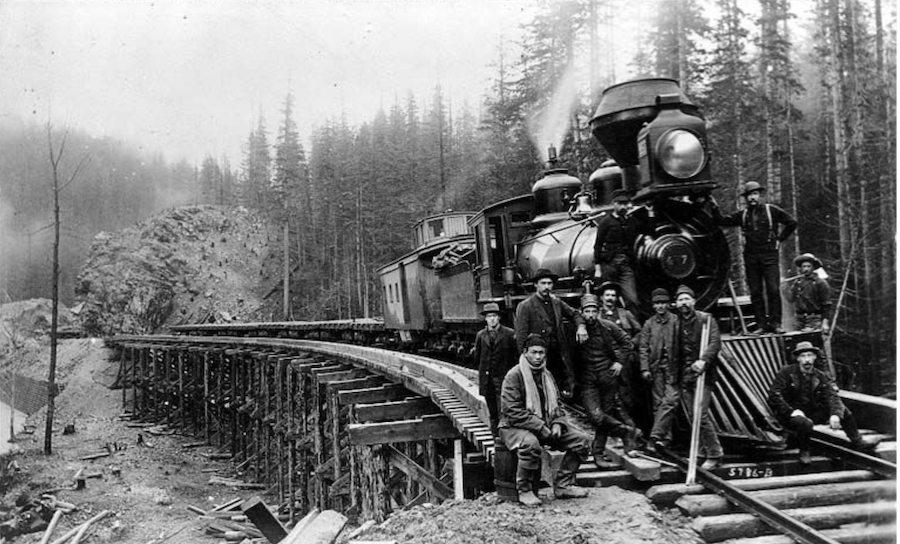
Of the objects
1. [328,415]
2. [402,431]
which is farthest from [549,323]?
[328,415]

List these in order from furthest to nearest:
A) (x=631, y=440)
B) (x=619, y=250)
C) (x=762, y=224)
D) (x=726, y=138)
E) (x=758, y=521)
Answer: (x=726, y=138) → (x=762, y=224) → (x=619, y=250) → (x=631, y=440) → (x=758, y=521)

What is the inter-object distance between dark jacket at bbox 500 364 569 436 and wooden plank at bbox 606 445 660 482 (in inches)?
22.2

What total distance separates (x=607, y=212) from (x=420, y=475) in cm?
360

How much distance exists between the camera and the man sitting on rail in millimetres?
4648

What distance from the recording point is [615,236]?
6.16 m

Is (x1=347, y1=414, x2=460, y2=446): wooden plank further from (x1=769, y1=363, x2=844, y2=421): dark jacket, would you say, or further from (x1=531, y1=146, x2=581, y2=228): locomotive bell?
(x1=769, y1=363, x2=844, y2=421): dark jacket

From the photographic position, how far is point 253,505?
5.83 m

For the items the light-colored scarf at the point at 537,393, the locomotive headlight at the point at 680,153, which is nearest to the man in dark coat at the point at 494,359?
the light-colored scarf at the point at 537,393

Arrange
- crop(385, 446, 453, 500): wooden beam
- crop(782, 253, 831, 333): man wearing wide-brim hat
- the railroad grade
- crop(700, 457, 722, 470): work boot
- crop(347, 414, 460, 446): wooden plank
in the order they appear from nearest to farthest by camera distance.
A: the railroad grade < crop(700, 457, 722, 470): work boot < crop(782, 253, 831, 333): man wearing wide-brim hat < crop(385, 446, 453, 500): wooden beam < crop(347, 414, 460, 446): wooden plank

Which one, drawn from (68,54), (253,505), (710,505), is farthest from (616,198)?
(68,54)

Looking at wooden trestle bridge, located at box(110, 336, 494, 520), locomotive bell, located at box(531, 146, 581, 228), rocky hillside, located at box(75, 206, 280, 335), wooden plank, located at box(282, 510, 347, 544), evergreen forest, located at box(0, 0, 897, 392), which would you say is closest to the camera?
wooden plank, located at box(282, 510, 347, 544)

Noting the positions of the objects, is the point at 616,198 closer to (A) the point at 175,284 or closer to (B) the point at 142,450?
(B) the point at 142,450

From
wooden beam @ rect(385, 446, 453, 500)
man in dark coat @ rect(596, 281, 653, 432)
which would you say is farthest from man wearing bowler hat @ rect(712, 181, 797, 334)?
wooden beam @ rect(385, 446, 453, 500)

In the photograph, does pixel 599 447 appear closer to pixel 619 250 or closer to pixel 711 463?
pixel 711 463
